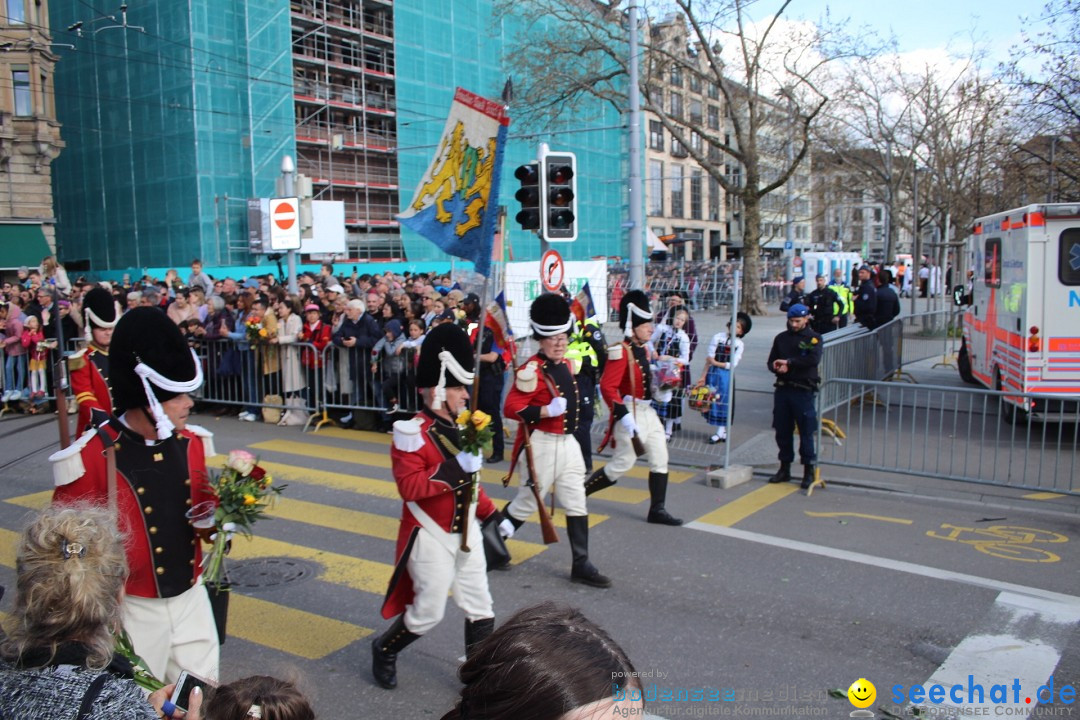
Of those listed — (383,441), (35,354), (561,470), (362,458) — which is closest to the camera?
(561,470)

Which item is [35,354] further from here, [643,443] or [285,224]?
[643,443]

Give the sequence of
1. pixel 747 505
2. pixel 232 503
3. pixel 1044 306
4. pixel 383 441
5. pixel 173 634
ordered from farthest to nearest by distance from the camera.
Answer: pixel 383 441, pixel 1044 306, pixel 747 505, pixel 232 503, pixel 173 634

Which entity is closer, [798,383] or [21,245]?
[798,383]

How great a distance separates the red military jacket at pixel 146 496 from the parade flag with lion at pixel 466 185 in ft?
9.33

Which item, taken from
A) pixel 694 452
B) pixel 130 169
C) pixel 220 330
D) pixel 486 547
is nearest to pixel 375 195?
pixel 130 169

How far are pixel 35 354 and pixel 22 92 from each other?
27.7 m

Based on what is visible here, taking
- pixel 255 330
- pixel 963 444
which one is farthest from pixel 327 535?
pixel 963 444

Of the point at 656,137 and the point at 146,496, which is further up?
the point at 656,137

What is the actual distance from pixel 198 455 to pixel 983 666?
4.32 m

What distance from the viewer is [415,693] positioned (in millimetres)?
4711

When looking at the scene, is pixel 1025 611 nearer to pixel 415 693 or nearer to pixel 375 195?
pixel 415 693

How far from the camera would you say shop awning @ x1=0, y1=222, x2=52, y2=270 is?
33656mm

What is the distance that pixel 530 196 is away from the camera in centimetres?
Result: 1062

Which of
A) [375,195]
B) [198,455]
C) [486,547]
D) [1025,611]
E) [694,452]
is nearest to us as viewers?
[198,455]
